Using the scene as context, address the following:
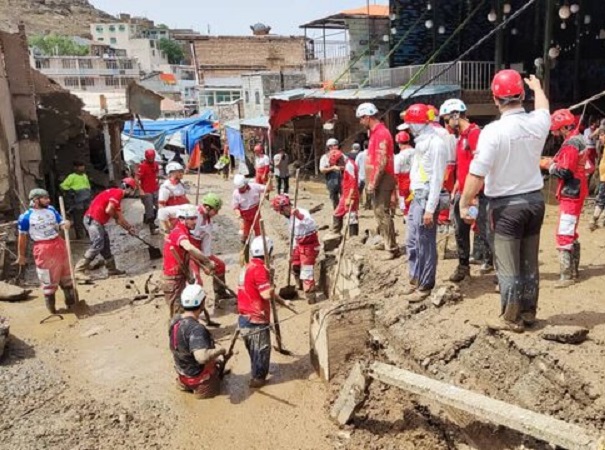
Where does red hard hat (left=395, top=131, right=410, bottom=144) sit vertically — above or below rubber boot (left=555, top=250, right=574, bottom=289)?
above

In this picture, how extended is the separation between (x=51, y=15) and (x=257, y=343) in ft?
441

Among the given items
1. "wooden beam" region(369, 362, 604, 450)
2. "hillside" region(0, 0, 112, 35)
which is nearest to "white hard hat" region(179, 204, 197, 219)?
"wooden beam" region(369, 362, 604, 450)

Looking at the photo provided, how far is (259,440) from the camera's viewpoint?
4969 mm

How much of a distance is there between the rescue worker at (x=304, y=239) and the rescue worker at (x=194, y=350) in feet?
7.60

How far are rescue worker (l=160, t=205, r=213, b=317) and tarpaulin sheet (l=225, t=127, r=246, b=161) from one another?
18.7 metres

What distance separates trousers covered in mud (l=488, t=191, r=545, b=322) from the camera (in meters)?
4.05

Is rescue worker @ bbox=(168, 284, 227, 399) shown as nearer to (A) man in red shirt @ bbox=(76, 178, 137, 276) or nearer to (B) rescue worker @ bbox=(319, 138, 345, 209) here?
(A) man in red shirt @ bbox=(76, 178, 137, 276)

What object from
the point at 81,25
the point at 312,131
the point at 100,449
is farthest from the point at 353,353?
the point at 81,25

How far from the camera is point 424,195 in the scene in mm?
5363

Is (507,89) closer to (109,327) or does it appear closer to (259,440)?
(259,440)

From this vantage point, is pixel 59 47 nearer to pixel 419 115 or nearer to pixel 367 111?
pixel 367 111

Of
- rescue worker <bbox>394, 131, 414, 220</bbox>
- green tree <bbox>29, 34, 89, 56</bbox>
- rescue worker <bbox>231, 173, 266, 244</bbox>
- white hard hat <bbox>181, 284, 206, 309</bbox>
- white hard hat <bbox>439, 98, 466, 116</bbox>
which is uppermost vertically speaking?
green tree <bbox>29, 34, 89, 56</bbox>

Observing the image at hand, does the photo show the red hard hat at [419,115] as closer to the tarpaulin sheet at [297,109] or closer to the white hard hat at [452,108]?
the white hard hat at [452,108]

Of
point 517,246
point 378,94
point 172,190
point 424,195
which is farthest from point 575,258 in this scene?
point 378,94
